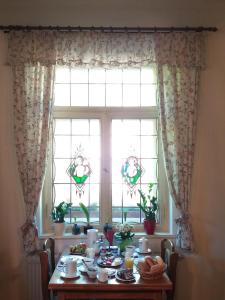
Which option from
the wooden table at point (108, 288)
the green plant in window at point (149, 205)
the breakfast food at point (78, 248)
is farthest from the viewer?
the green plant in window at point (149, 205)

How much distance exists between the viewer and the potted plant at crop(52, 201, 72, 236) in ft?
11.2

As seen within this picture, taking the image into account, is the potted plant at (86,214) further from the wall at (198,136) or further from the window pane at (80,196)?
the wall at (198,136)

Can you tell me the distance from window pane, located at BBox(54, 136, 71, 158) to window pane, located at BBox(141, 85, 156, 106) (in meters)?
0.88

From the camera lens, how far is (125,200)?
3.61 m

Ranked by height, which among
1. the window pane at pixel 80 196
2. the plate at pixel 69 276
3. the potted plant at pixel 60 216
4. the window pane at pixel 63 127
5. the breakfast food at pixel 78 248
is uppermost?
the window pane at pixel 63 127

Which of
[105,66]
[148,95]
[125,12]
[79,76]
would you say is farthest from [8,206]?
[125,12]

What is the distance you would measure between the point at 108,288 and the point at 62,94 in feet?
6.57

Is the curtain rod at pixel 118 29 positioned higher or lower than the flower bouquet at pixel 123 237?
higher

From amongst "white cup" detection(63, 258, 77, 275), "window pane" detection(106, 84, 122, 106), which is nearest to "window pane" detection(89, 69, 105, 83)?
"window pane" detection(106, 84, 122, 106)

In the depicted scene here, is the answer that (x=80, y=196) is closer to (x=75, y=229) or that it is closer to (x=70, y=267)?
(x=75, y=229)

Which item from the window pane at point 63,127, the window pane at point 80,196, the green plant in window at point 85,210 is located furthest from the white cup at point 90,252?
the window pane at point 63,127

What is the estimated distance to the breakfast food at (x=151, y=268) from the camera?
2514mm

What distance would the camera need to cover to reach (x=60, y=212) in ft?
11.2

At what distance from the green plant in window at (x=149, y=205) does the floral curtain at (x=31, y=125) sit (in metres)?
1.03
